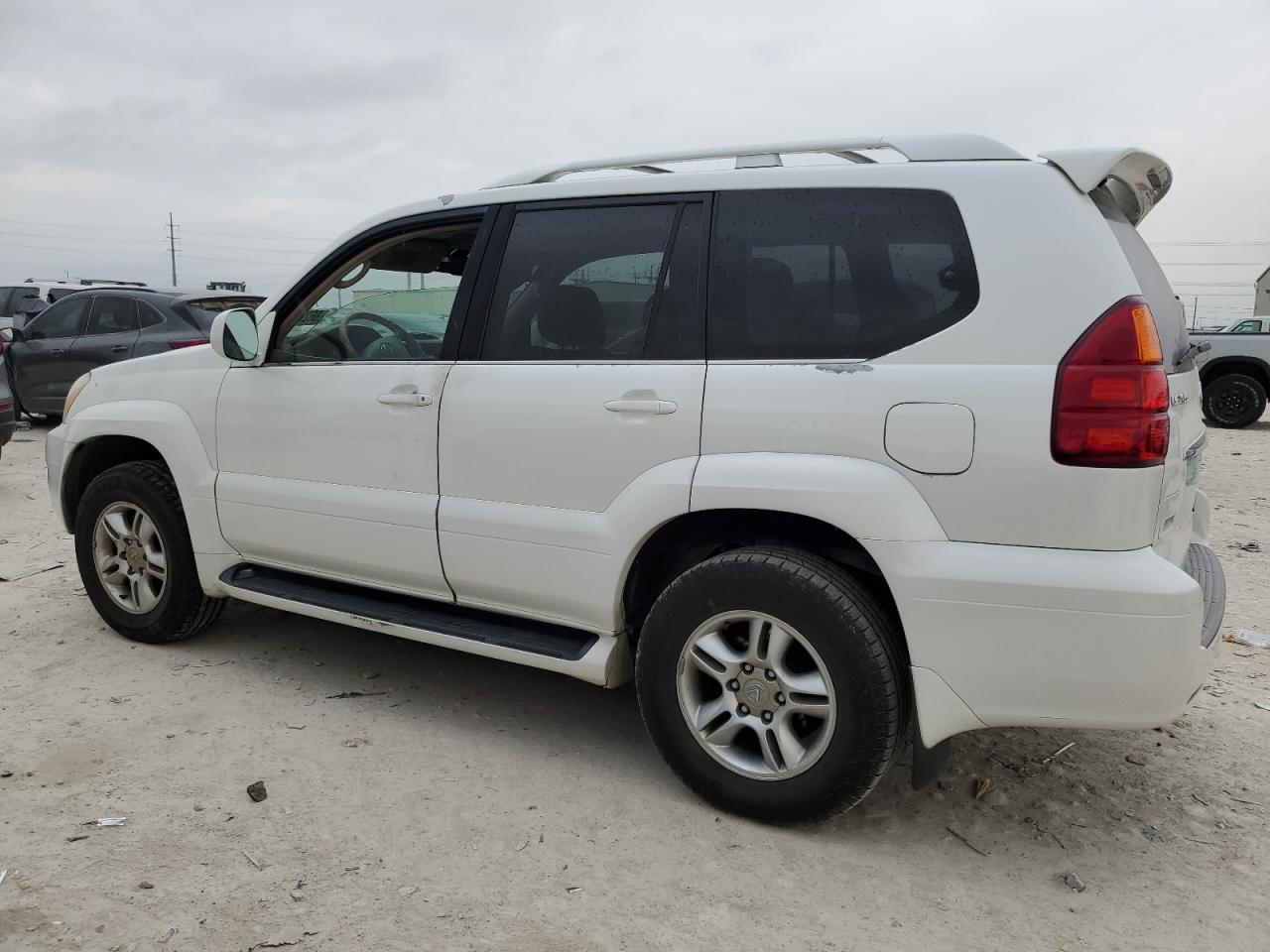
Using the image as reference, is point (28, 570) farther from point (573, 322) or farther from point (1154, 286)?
point (1154, 286)

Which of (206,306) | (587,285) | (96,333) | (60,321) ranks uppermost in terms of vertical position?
(587,285)

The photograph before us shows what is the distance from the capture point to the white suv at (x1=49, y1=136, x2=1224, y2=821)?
2354mm

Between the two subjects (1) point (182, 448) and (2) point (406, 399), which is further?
(1) point (182, 448)

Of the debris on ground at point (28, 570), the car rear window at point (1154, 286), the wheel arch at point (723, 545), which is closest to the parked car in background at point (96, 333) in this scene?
the debris on ground at point (28, 570)

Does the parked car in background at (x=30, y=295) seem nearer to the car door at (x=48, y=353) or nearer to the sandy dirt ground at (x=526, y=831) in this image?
the car door at (x=48, y=353)

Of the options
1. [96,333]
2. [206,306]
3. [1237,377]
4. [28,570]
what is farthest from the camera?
[1237,377]

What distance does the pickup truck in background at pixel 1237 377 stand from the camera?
13.4 metres

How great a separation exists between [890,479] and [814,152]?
1.04m

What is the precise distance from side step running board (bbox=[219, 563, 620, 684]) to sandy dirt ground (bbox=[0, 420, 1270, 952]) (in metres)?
0.36

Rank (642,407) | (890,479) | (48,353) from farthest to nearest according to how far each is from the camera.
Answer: (48,353)
(642,407)
(890,479)

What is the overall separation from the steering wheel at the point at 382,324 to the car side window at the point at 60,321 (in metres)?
8.51

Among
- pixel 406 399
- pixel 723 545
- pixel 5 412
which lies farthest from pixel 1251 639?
pixel 5 412

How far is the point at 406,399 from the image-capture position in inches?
→ 130

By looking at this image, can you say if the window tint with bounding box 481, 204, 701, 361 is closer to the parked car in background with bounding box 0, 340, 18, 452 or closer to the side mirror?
the side mirror
